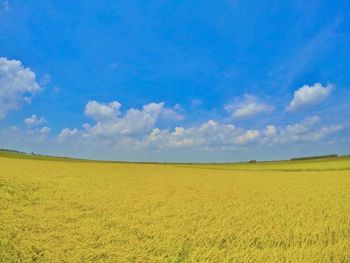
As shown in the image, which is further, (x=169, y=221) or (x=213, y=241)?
(x=169, y=221)

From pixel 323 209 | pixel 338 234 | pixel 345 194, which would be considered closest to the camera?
pixel 338 234

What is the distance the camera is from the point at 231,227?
7336mm

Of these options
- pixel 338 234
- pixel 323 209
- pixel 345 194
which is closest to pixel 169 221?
pixel 338 234

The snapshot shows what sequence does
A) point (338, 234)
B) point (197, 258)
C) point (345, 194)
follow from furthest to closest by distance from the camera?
1. point (345, 194)
2. point (338, 234)
3. point (197, 258)

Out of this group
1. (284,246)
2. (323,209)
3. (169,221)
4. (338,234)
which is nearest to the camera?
(284,246)

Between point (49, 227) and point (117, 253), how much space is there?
2.61 metres

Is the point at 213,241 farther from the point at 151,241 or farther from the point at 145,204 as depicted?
the point at 145,204

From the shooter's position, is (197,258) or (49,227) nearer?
(197,258)

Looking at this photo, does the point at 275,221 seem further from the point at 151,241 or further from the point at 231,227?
the point at 151,241

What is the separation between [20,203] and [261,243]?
8.00 metres

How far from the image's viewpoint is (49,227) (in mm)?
7340

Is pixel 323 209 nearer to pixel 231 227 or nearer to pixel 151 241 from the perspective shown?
pixel 231 227

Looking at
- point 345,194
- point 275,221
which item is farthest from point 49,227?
point 345,194

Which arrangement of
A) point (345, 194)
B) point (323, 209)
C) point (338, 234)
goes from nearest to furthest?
point (338, 234) < point (323, 209) < point (345, 194)
